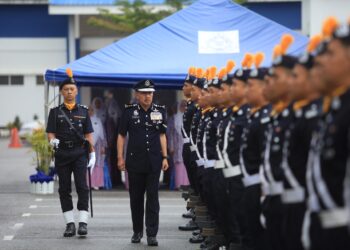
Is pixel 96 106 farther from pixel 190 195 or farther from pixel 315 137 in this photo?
pixel 315 137

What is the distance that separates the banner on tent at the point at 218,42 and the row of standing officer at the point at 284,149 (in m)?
7.40

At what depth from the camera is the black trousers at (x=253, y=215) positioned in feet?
22.5

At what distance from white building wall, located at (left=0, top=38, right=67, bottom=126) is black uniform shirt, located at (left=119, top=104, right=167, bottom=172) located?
35158mm

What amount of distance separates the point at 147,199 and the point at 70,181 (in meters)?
1.18

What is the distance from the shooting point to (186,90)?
37.6ft

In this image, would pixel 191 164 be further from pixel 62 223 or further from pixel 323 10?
pixel 323 10

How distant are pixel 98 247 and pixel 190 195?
1928mm

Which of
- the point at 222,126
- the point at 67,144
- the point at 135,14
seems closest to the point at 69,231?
the point at 67,144

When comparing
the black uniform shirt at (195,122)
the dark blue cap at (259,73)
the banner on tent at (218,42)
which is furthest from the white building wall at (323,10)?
the dark blue cap at (259,73)

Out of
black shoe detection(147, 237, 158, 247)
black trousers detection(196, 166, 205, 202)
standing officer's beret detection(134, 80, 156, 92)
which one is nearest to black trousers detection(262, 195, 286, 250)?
black trousers detection(196, 166, 205, 202)

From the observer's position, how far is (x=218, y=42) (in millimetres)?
16344

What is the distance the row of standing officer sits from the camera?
15.7 ft

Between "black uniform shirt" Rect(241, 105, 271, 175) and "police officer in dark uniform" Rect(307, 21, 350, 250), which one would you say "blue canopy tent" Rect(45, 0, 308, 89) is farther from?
"police officer in dark uniform" Rect(307, 21, 350, 250)

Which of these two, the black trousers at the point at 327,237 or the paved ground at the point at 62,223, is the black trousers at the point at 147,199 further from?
the black trousers at the point at 327,237
